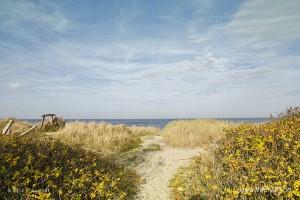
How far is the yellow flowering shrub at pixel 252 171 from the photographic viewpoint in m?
5.32

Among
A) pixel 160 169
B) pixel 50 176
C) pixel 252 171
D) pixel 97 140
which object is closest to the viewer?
pixel 252 171

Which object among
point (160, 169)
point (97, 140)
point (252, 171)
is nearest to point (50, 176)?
point (160, 169)

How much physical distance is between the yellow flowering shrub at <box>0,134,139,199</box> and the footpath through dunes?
46 centimetres

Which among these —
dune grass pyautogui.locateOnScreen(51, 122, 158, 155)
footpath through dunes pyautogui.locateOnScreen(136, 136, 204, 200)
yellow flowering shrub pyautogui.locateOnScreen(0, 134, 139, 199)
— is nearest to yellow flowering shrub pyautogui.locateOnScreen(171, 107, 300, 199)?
footpath through dunes pyautogui.locateOnScreen(136, 136, 204, 200)

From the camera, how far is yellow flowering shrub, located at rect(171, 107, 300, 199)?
5320 mm

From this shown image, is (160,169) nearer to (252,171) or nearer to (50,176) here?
(50,176)

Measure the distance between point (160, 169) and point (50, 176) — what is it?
4.78 meters

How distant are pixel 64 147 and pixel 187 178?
4356mm

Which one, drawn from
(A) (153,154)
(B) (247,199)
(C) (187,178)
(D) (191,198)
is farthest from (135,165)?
(B) (247,199)

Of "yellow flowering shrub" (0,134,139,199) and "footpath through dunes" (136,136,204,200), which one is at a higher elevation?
"yellow flowering shrub" (0,134,139,199)

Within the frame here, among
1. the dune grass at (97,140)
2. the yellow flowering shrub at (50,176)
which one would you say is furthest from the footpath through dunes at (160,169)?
the dune grass at (97,140)

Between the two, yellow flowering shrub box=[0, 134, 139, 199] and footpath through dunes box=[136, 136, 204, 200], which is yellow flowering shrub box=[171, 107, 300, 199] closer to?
footpath through dunes box=[136, 136, 204, 200]

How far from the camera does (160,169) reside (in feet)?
34.1

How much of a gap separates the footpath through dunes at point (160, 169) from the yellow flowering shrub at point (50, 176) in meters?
0.46
